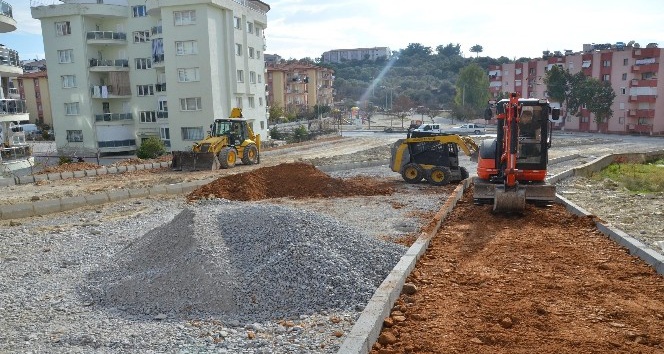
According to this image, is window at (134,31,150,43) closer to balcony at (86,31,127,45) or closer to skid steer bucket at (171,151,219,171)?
balcony at (86,31,127,45)

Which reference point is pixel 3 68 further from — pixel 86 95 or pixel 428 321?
pixel 428 321

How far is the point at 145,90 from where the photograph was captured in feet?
137

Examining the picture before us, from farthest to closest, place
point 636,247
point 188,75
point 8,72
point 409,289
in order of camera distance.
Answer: point 188,75
point 8,72
point 636,247
point 409,289

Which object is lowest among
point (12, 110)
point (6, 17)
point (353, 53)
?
point (12, 110)

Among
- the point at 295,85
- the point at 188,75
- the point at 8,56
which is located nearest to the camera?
the point at 8,56

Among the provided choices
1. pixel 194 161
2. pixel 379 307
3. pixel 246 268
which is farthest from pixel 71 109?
pixel 379 307

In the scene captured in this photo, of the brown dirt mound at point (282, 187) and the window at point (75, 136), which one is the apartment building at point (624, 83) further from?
the window at point (75, 136)

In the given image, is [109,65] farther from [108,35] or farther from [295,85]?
[295,85]

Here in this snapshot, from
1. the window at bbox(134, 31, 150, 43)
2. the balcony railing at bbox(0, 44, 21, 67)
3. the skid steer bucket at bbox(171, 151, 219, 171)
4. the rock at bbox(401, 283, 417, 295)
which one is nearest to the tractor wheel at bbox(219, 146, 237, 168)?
the skid steer bucket at bbox(171, 151, 219, 171)

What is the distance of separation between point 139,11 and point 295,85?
42396 millimetres

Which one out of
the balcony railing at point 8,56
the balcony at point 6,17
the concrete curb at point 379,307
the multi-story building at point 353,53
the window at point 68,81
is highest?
the multi-story building at point 353,53

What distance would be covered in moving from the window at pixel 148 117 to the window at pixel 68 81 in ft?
18.4

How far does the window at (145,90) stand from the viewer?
136 ft

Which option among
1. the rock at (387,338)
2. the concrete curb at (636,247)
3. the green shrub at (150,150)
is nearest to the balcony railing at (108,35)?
the green shrub at (150,150)
